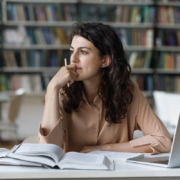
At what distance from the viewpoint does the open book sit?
3.38 ft

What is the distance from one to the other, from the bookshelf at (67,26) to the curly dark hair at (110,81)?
3218mm

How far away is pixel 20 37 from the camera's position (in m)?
4.94

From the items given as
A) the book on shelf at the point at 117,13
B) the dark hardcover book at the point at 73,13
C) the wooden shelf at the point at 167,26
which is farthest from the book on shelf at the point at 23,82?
the wooden shelf at the point at 167,26

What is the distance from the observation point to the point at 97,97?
1735 millimetres

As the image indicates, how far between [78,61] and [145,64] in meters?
3.49

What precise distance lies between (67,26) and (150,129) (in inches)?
139

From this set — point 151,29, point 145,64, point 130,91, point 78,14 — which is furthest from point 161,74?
point 130,91

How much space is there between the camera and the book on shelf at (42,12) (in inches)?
193

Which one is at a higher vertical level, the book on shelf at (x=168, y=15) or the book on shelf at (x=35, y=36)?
the book on shelf at (x=168, y=15)

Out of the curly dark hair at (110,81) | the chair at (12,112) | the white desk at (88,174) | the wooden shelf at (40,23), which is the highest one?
the wooden shelf at (40,23)

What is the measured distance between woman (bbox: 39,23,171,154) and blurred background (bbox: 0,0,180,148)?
128 inches

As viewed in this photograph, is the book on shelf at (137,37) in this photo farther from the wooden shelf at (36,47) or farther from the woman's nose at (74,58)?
the woman's nose at (74,58)

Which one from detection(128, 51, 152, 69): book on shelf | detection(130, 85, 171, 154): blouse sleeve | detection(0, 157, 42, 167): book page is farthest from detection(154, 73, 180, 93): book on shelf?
→ detection(0, 157, 42, 167): book page

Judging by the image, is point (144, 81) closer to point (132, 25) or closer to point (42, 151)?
point (132, 25)
